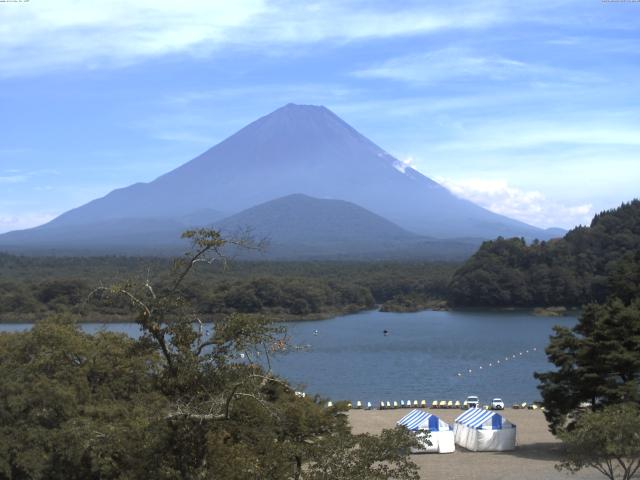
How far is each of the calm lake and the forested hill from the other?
11.9 ft

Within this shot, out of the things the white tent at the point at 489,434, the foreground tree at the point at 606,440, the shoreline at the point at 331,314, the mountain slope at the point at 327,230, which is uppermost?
the mountain slope at the point at 327,230

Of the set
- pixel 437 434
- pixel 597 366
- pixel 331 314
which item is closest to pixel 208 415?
pixel 597 366

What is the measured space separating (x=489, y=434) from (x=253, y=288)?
31522 millimetres

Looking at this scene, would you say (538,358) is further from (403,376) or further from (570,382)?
(570,382)

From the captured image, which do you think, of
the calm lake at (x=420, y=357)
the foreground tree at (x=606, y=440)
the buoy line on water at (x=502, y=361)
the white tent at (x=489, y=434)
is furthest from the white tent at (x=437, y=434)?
the buoy line on water at (x=502, y=361)

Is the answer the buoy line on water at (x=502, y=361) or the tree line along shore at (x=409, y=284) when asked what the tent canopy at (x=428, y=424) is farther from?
the tree line along shore at (x=409, y=284)

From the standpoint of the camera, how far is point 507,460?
1502cm

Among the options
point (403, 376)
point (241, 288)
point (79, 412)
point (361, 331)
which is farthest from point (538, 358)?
point (79, 412)

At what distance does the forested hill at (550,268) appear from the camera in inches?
2040

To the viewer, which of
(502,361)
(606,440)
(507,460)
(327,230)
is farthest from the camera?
(327,230)

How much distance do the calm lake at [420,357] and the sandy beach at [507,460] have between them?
9.51 ft

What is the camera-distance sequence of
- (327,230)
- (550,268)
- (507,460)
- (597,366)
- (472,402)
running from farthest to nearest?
(327,230) → (550,268) → (472,402) → (507,460) → (597,366)

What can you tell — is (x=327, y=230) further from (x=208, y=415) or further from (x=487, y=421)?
(x=208, y=415)

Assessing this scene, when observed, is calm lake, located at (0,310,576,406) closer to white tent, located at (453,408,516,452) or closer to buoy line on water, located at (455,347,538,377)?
buoy line on water, located at (455,347,538,377)
